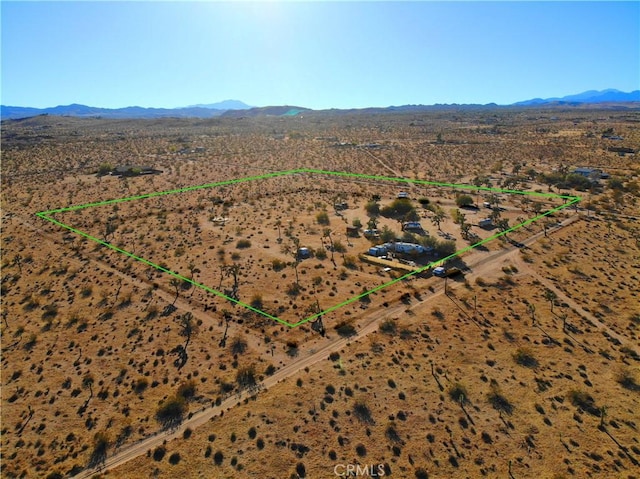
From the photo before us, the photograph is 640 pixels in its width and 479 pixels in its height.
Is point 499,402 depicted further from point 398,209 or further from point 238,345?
point 398,209

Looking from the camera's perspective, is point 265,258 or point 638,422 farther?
point 265,258

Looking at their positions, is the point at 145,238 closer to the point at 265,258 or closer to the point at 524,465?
the point at 265,258

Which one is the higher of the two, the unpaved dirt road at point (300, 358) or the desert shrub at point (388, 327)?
the desert shrub at point (388, 327)

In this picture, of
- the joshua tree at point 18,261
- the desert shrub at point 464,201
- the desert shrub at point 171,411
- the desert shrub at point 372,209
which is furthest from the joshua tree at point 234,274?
the desert shrub at point 464,201

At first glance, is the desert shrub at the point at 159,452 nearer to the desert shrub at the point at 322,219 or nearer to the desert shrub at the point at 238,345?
the desert shrub at the point at 238,345

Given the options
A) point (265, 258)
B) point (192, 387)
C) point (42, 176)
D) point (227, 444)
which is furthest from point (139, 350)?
point (42, 176)

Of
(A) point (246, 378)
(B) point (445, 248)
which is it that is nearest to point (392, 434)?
(A) point (246, 378)

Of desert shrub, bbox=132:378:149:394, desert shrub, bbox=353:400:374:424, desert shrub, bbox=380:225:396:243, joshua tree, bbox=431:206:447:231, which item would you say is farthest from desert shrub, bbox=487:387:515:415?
joshua tree, bbox=431:206:447:231
